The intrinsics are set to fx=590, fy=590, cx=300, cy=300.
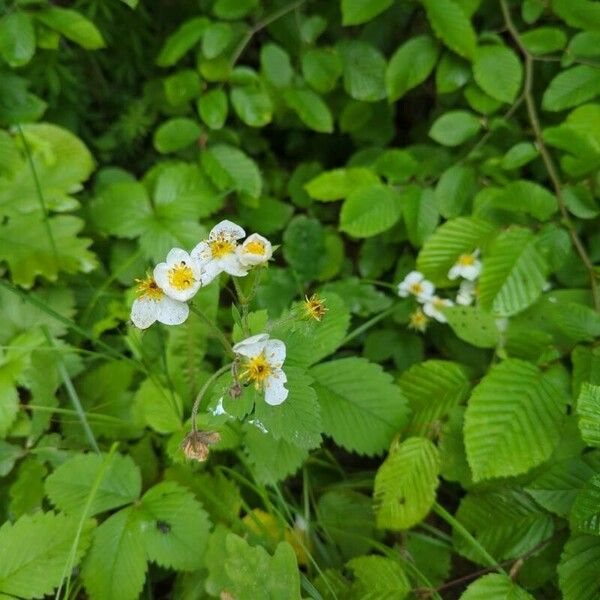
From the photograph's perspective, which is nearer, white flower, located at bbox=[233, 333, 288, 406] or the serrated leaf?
white flower, located at bbox=[233, 333, 288, 406]

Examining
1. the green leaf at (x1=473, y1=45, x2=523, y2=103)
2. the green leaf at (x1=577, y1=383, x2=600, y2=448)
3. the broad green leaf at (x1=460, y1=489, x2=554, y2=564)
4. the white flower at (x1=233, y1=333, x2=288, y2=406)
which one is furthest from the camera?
the green leaf at (x1=473, y1=45, x2=523, y2=103)

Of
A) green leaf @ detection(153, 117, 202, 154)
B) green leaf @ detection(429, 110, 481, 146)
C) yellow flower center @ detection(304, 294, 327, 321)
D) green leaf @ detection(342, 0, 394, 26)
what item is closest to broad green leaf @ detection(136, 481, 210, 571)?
yellow flower center @ detection(304, 294, 327, 321)

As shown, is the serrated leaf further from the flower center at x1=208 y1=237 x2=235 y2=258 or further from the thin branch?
the thin branch

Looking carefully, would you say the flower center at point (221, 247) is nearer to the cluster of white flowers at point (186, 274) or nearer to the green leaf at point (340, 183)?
the cluster of white flowers at point (186, 274)

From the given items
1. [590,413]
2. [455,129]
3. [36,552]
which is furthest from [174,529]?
[455,129]

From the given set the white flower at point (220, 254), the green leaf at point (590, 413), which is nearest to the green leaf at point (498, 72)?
the green leaf at point (590, 413)

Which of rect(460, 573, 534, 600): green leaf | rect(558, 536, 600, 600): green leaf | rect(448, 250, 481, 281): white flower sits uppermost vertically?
rect(448, 250, 481, 281): white flower
